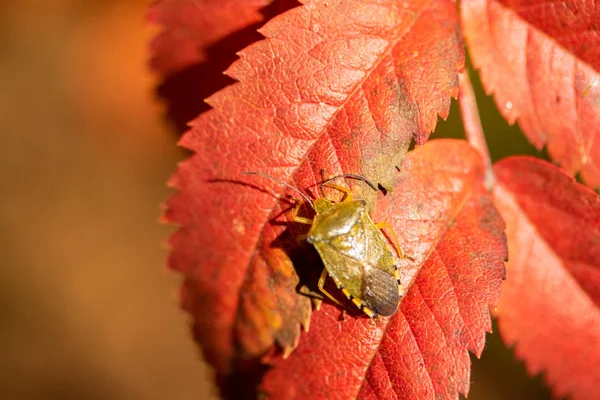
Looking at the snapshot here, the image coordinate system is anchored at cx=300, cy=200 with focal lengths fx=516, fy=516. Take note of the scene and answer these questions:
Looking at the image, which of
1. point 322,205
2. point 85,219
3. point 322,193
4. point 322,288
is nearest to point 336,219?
point 322,205

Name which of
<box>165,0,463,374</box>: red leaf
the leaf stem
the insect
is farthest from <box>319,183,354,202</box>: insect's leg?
the leaf stem

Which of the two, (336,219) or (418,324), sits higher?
(336,219)

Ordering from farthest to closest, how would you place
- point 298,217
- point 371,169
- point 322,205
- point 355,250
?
point 355,250
point 322,205
point 298,217
point 371,169

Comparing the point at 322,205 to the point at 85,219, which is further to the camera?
the point at 85,219

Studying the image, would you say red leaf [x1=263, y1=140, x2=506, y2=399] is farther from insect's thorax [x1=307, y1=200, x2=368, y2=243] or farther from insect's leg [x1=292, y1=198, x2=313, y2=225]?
insect's leg [x1=292, y1=198, x2=313, y2=225]

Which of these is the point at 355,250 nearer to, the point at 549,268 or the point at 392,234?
the point at 392,234

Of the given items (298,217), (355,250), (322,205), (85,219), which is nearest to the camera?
(298,217)

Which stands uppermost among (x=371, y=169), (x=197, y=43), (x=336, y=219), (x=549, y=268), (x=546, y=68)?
(x=197, y=43)
